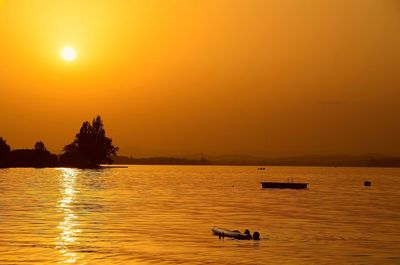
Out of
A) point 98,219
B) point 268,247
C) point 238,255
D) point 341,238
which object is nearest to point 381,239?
point 341,238

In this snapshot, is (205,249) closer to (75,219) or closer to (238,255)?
(238,255)

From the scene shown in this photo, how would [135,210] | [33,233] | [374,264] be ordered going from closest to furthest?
1. [374,264]
2. [33,233]
3. [135,210]

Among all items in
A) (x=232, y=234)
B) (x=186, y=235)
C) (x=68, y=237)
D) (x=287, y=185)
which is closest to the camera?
(x=68, y=237)

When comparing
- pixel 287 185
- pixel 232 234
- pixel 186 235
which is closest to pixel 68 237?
pixel 186 235

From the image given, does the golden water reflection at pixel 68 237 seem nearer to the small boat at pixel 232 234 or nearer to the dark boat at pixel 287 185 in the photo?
the small boat at pixel 232 234

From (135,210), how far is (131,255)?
45916mm

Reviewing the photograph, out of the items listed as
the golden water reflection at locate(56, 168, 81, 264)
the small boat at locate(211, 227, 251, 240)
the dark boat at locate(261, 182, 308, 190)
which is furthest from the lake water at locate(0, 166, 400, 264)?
the dark boat at locate(261, 182, 308, 190)

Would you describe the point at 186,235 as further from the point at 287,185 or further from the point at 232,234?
the point at 287,185

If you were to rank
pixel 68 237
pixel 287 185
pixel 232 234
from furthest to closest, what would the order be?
1. pixel 287 185
2. pixel 232 234
3. pixel 68 237

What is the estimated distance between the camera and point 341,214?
97.9 meters

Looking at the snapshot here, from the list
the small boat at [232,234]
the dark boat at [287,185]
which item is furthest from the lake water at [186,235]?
the dark boat at [287,185]

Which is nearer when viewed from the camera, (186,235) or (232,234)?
(232,234)

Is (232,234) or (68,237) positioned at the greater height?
(232,234)

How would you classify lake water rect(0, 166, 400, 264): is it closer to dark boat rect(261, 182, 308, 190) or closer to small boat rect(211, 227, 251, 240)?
small boat rect(211, 227, 251, 240)
